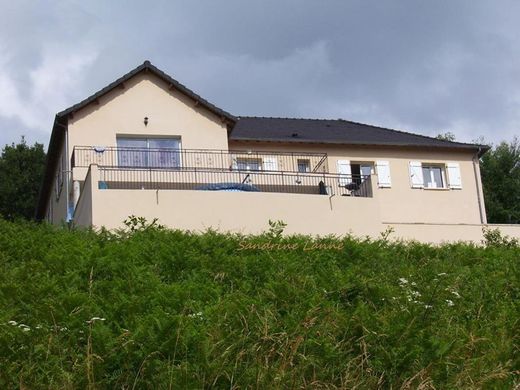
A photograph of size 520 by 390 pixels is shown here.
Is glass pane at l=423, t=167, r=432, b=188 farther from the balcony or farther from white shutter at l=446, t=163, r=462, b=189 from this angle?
the balcony

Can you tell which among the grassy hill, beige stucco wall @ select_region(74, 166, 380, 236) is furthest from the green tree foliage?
the grassy hill

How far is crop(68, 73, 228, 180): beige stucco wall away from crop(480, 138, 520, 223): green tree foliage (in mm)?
22275

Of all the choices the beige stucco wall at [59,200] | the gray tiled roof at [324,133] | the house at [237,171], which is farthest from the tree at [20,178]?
the gray tiled roof at [324,133]

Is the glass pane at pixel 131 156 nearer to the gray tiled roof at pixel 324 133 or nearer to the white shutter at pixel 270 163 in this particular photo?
the white shutter at pixel 270 163

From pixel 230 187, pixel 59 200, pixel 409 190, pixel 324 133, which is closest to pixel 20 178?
pixel 59 200

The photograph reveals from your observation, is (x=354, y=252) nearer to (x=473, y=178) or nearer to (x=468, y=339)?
(x=468, y=339)

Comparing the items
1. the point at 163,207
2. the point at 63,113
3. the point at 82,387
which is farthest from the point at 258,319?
the point at 63,113

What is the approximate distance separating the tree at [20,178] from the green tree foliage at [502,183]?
24386mm

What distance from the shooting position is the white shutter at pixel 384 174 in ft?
102

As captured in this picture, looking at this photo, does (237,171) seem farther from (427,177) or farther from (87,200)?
(427,177)

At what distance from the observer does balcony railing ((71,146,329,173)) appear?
24984 mm

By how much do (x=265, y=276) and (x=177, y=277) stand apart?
1458 mm

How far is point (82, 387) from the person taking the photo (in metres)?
7.82

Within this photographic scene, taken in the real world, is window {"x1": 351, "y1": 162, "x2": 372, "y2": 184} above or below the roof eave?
below
